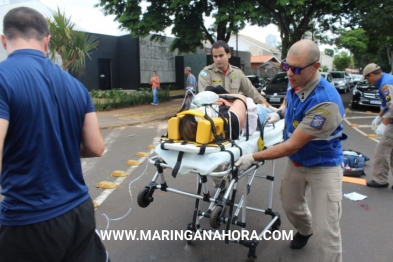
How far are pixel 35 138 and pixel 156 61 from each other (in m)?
22.6

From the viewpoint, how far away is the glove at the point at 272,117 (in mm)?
3543

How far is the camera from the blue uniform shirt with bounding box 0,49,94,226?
1.56m

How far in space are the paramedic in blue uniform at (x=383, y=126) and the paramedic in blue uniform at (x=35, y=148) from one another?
4476 mm

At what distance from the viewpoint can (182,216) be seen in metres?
4.14

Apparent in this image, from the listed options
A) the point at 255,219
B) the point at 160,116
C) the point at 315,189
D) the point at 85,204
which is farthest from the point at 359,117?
the point at 85,204

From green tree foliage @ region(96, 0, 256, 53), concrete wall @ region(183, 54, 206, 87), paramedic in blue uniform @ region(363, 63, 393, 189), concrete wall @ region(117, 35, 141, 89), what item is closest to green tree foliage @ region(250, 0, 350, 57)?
green tree foliage @ region(96, 0, 256, 53)

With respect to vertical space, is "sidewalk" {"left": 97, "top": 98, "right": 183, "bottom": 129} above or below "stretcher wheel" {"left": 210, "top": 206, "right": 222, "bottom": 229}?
below

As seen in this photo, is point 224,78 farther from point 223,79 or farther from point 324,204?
point 324,204

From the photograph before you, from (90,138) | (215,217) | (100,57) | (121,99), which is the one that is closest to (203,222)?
(215,217)

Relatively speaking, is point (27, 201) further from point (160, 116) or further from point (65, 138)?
point (160, 116)

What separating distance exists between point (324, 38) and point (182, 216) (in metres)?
41.5

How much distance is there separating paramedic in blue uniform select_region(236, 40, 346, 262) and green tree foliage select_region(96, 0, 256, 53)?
1129cm

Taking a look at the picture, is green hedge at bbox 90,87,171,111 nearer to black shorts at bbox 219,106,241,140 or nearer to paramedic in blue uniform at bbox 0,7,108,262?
black shorts at bbox 219,106,241,140

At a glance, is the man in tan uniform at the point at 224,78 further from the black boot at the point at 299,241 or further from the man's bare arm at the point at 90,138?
the man's bare arm at the point at 90,138
